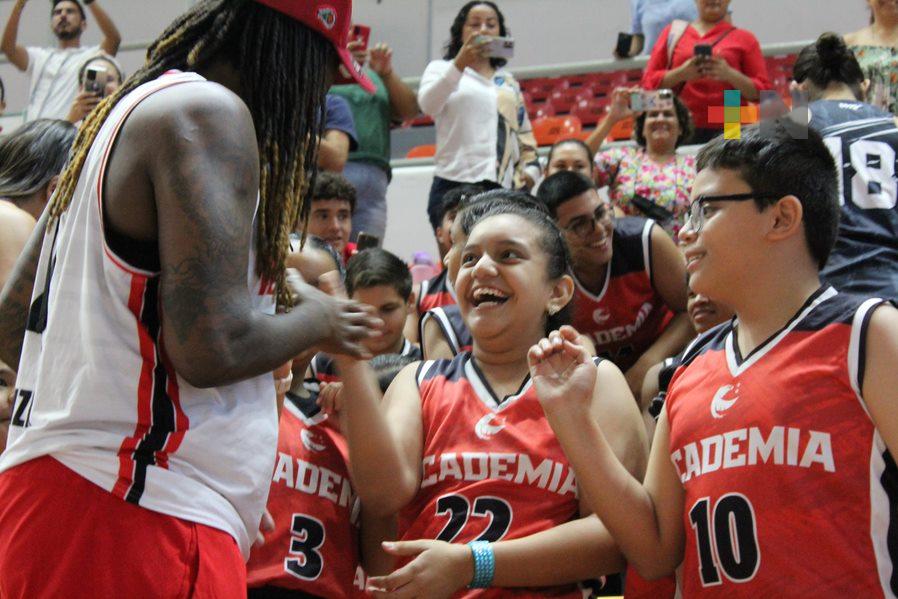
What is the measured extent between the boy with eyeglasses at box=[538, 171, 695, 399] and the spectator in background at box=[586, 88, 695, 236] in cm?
91

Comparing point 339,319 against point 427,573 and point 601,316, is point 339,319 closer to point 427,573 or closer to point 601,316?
point 427,573

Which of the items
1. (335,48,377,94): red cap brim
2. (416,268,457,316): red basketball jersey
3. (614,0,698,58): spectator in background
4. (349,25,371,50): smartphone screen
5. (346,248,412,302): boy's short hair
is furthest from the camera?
(614,0,698,58): spectator in background

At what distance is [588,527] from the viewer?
2756 mm

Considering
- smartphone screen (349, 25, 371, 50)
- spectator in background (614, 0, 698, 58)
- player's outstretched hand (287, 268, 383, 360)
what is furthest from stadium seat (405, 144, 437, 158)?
player's outstretched hand (287, 268, 383, 360)

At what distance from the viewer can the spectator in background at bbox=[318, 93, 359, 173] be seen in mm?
6215

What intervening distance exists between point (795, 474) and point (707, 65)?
15.4 ft

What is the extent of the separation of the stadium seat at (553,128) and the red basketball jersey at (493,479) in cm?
628

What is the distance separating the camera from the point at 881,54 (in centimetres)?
559

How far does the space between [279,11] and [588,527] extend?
1456 mm

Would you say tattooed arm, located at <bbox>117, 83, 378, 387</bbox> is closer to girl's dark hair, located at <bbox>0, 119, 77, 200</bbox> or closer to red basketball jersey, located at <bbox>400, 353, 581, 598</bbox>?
red basketball jersey, located at <bbox>400, 353, 581, 598</bbox>

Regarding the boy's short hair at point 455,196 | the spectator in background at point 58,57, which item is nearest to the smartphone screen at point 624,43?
the boy's short hair at point 455,196

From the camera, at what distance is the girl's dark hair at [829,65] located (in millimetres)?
4152

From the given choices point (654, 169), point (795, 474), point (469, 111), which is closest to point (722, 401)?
point (795, 474)

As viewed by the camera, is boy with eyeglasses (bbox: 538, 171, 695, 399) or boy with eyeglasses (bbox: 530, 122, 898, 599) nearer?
boy with eyeglasses (bbox: 530, 122, 898, 599)
